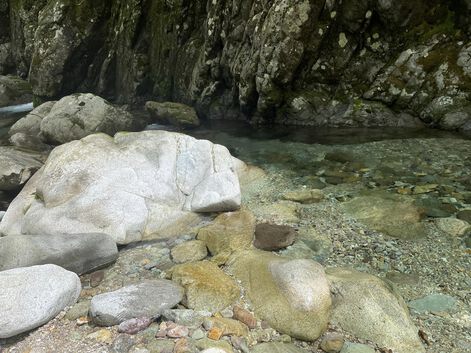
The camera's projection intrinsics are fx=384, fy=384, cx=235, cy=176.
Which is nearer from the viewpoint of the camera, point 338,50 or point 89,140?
point 89,140

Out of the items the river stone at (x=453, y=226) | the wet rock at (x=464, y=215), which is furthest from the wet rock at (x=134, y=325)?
the wet rock at (x=464, y=215)

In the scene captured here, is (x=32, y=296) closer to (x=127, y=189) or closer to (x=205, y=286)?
(x=205, y=286)

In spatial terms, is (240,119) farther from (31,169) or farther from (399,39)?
(31,169)

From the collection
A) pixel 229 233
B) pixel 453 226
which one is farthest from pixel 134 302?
pixel 453 226

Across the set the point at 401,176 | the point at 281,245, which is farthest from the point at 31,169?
the point at 401,176

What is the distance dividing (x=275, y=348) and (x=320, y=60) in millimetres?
12630

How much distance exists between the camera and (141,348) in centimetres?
429

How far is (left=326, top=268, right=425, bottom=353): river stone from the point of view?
4.39m

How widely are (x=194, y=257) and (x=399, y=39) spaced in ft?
38.2

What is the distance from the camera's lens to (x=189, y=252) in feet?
21.3

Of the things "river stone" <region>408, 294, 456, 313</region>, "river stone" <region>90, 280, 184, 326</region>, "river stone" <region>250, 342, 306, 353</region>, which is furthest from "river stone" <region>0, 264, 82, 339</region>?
"river stone" <region>408, 294, 456, 313</region>

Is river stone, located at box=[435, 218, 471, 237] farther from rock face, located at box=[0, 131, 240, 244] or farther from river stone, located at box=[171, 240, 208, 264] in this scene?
river stone, located at box=[171, 240, 208, 264]

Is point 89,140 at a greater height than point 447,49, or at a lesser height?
lesser

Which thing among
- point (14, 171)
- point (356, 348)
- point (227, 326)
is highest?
point (356, 348)
